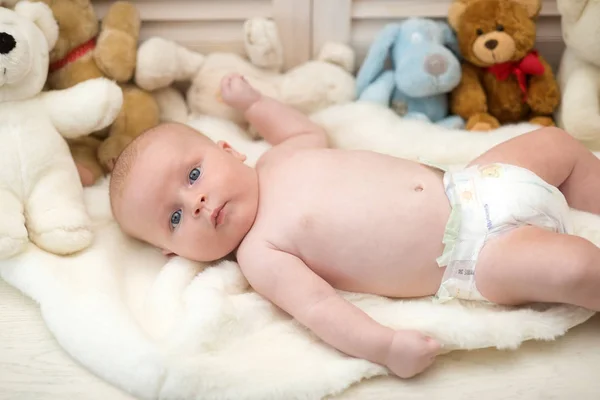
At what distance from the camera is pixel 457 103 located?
1.41 metres

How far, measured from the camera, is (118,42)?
1311 millimetres

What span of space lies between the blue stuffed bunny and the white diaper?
0.40 m

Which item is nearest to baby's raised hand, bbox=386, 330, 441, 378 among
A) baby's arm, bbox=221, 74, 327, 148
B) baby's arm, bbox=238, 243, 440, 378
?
baby's arm, bbox=238, 243, 440, 378

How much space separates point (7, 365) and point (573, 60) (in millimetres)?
1281

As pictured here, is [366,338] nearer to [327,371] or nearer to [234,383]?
[327,371]

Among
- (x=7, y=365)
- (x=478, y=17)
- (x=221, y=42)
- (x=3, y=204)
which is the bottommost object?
(x=7, y=365)

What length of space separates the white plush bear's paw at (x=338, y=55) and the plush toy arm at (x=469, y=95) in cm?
26

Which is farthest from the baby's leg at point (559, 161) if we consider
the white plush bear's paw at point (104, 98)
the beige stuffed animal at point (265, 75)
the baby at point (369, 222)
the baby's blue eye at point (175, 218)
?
the white plush bear's paw at point (104, 98)

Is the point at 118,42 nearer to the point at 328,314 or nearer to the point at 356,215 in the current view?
the point at 356,215

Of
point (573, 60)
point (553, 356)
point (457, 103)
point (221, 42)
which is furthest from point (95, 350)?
point (573, 60)

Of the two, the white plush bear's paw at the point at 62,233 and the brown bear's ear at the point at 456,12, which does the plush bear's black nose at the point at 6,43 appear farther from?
the brown bear's ear at the point at 456,12

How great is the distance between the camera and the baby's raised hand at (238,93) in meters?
1.34

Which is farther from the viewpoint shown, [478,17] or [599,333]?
[478,17]

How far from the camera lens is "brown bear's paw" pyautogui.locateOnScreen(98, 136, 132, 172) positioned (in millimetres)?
1312
